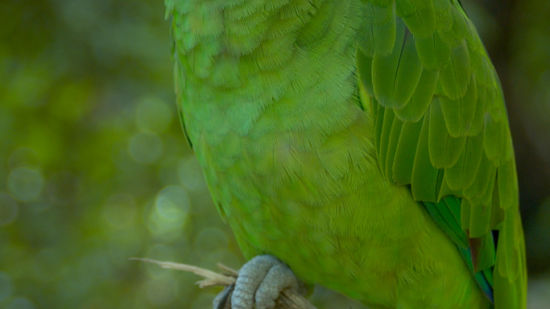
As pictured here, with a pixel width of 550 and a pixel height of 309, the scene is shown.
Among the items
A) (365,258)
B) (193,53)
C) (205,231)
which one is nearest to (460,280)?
(365,258)

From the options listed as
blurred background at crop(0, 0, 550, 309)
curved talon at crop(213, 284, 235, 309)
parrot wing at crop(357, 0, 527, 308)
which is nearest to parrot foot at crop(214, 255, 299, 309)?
curved talon at crop(213, 284, 235, 309)

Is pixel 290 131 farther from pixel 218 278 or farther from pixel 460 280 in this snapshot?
pixel 460 280

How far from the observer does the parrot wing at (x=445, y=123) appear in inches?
42.9

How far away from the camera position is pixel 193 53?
1.13m

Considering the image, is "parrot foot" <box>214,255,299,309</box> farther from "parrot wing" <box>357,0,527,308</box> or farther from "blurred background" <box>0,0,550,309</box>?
"blurred background" <box>0,0,550,309</box>

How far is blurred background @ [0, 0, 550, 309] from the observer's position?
2.26 meters

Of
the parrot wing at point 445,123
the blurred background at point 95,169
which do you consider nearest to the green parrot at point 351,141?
the parrot wing at point 445,123

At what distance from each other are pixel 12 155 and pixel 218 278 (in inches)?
58.6

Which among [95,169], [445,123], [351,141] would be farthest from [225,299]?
[95,169]

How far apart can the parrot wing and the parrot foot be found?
1.02 ft

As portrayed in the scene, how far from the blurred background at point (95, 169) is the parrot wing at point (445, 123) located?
1337 mm

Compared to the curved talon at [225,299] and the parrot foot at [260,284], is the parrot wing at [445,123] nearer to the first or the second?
the parrot foot at [260,284]

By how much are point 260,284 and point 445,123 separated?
482 mm

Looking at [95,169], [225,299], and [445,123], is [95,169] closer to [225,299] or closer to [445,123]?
[225,299]
